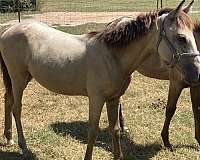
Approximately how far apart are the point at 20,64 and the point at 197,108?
2223 mm

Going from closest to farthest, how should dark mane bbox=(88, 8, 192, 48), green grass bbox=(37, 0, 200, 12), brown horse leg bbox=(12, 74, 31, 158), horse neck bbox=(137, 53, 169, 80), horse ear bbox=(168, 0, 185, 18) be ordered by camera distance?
1. horse ear bbox=(168, 0, 185, 18)
2. dark mane bbox=(88, 8, 192, 48)
3. brown horse leg bbox=(12, 74, 31, 158)
4. horse neck bbox=(137, 53, 169, 80)
5. green grass bbox=(37, 0, 200, 12)

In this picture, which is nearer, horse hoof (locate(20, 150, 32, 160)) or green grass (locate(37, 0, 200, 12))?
horse hoof (locate(20, 150, 32, 160))

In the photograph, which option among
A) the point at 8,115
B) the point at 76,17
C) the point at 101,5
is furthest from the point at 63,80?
the point at 101,5

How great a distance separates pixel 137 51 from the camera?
3787 millimetres

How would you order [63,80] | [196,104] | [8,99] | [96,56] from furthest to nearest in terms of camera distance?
[8,99] → [196,104] → [63,80] → [96,56]

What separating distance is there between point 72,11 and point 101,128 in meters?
13.6

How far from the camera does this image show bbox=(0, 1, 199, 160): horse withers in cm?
341

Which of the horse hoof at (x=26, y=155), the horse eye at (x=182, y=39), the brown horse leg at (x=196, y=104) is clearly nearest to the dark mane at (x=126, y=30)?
the horse eye at (x=182, y=39)

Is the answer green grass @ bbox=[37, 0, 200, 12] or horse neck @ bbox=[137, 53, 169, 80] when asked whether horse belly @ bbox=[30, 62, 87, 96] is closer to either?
horse neck @ bbox=[137, 53, 169, 80]

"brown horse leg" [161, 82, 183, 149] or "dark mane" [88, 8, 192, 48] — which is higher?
"dark mane" [88, 8, 192, 48]

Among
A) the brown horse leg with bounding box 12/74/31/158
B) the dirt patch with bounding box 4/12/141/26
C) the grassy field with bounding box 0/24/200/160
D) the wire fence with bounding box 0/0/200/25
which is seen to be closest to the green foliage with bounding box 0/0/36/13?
the wire fence with bounding box 0/0/200/25

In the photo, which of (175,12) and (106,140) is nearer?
(175,12)

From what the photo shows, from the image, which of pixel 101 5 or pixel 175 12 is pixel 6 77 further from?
pixel 101 5

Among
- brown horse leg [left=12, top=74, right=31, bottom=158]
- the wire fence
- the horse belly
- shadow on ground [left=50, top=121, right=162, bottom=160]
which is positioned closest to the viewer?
the horse belly
